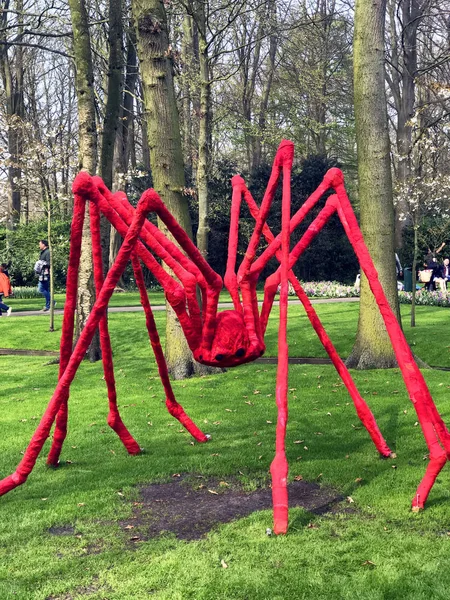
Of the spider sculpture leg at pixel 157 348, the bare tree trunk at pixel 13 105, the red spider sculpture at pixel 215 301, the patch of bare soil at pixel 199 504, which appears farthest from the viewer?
the bare tree trunk at pixel 13 105

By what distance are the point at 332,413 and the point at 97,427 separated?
294 cm

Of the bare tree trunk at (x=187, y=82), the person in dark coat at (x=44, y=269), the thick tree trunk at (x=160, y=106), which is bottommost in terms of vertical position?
the person in dark coat at (x=44, y=269)

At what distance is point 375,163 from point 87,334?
23.3ft

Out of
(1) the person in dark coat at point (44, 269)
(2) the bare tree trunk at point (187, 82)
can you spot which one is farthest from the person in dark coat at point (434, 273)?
(1) the person in dark coat at point (44, 269)

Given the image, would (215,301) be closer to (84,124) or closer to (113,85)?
(84,124)

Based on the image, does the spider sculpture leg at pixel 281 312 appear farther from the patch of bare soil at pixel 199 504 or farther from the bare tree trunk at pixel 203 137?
the bare tree trunk at pixel 203 137

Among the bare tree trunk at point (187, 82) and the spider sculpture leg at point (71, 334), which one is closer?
the spider sculpture leg at point (71, 334)

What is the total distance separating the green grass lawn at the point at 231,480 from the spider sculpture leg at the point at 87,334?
1.83ft

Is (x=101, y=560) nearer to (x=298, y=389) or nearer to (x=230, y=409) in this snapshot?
(x=230, y=409)

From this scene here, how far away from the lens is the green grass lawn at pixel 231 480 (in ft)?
11.4

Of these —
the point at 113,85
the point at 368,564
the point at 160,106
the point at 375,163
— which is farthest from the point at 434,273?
the point at 368,564

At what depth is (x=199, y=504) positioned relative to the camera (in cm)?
474

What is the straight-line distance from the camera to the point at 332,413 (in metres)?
7.61

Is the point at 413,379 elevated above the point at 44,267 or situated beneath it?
situated beneath
